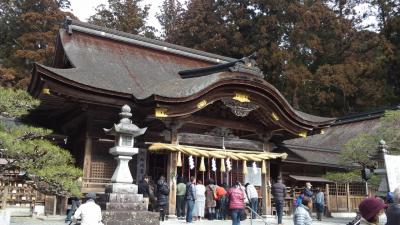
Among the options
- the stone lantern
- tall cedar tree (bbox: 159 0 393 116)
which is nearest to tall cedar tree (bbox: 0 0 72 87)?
tall cedar tree (bbox: 159 0 393 116)

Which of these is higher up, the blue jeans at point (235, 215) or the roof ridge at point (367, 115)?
the roof ridge at point (367, 115)

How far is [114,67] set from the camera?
1558 centimetres

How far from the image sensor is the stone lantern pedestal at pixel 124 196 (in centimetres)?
937

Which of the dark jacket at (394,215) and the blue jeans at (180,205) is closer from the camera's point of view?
the dark jacket at (394,215)

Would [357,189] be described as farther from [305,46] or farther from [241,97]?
[305,46]

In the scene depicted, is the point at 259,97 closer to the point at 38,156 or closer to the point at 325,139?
the point at 38,156

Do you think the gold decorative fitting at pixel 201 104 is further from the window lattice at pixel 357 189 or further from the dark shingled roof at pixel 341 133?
the window lattice at pixel 357 189

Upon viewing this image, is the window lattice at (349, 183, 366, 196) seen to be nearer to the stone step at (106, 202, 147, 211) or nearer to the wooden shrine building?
the wooden shrine building

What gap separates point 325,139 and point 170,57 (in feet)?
38.1

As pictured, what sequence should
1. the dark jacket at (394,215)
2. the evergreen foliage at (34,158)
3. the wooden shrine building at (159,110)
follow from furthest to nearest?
the wooden shrine building at (159,110)
the evergreen foliage at (34,158)
the dark jacket at (394,215)

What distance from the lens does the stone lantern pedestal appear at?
937cm

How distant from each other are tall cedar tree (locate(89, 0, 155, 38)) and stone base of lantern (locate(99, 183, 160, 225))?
2670cm

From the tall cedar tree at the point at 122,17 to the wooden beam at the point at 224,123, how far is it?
71.0ft

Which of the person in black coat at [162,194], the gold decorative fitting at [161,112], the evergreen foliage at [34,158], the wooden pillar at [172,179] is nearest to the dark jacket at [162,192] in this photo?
the person in black coat at [162,194]
